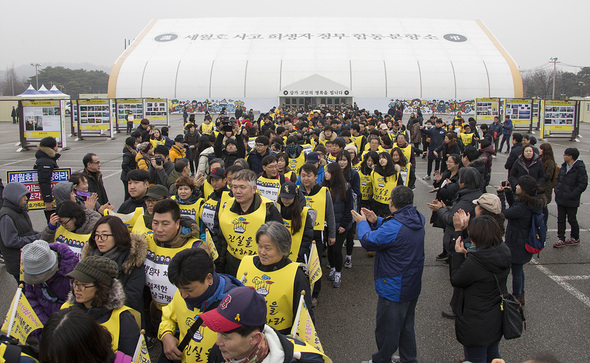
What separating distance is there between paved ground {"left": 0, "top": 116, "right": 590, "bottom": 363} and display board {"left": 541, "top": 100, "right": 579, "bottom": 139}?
65.2ft

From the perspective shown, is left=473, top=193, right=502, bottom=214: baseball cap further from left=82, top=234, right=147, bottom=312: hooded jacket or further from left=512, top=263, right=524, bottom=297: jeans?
left=82, top=234, right=147, bottom=312: hooded jacket

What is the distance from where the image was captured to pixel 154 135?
12164 millimetres

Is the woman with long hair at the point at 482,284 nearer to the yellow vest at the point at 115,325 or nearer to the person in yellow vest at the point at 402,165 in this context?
the yellow vest at the point at 115,325

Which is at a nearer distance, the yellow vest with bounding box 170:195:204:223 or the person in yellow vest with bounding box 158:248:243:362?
the person in yellow vest with bounding box 158:248:243:362

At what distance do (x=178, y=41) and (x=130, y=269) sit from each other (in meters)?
55.4

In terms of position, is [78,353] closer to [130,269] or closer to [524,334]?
[130,269]

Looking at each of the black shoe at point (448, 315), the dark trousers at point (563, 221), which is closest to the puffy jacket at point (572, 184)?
the dark trousers at point (563, 221)

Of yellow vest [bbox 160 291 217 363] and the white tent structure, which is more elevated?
the white tent structure

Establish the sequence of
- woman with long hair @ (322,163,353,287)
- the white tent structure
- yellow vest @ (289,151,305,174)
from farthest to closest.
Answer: the white tent structure → yellow vest @ (289,151,305,174) → woman with long hair @ (322,163,353,287)

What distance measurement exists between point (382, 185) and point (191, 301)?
16.6 ft

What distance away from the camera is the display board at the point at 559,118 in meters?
25.8

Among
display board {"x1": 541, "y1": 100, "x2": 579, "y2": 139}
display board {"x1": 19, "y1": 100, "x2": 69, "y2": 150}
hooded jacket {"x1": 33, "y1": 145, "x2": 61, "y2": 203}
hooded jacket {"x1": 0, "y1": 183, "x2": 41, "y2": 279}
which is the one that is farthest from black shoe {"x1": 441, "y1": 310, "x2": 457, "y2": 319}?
display board {"x1": 541, "y1": 100, "x2": 579, "y2": 139}

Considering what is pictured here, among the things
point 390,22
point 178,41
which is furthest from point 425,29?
point 178,41

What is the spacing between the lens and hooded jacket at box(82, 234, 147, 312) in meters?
3.74
